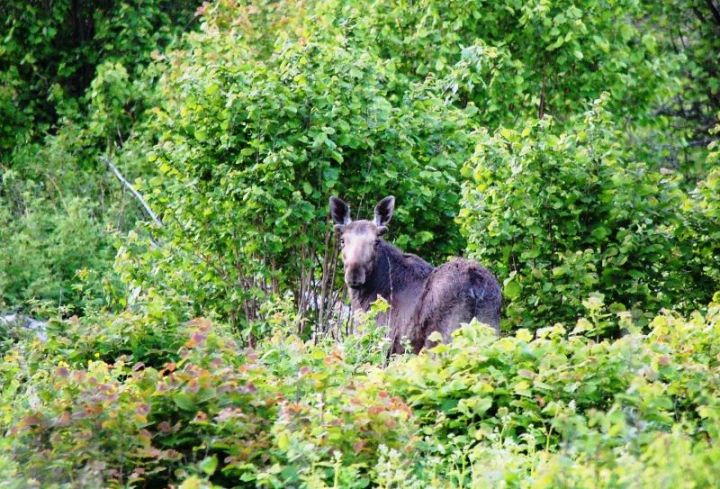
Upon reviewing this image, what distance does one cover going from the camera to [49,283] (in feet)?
51.4

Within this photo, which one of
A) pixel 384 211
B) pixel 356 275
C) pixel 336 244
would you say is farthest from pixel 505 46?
pixel 356 275

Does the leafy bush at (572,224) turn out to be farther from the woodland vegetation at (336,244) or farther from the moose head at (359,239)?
the moose head at (359,239)

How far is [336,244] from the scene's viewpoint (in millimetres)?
12219

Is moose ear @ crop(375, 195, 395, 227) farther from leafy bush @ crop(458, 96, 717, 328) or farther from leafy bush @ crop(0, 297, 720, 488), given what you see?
leafy bush @ crop(0, 297, 720, 488)

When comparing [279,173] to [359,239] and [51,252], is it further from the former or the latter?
[51,252]

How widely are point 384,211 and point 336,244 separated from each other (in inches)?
40.8

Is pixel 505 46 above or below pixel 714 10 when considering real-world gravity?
below

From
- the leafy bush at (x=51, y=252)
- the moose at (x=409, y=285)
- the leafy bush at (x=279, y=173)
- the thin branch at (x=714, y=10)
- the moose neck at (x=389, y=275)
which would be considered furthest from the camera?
the thin branch at (x=714, y=10)

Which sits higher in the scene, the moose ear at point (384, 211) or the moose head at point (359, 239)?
the moose ear at point (384, 211)

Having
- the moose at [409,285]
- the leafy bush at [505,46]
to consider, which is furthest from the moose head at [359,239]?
the leafy bush at [505,46]

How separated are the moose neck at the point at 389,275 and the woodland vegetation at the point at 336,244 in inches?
25.1

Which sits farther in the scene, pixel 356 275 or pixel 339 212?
pixel 339 212

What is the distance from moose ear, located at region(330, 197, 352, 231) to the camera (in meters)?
11.2

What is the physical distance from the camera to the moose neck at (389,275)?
10.9 meters
